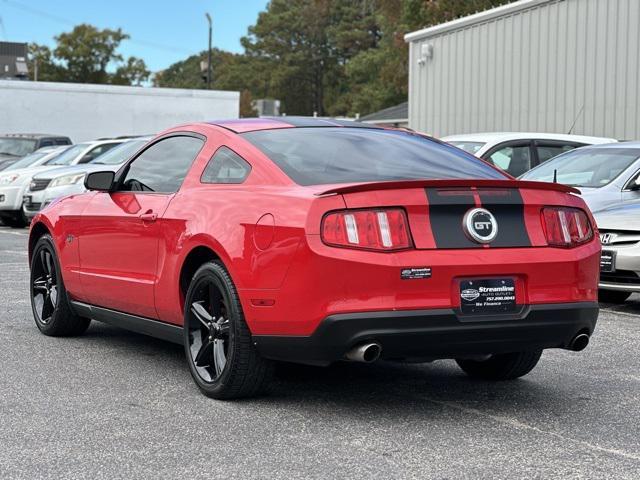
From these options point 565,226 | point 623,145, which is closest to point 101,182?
point 565,226

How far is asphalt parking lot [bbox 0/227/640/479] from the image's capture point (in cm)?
449

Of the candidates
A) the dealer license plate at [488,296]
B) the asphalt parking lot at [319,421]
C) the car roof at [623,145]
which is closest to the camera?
the asphalt parking lot at [319,421]

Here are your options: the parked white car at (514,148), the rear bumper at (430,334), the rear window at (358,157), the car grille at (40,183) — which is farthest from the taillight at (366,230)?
the car grille at (40,183)

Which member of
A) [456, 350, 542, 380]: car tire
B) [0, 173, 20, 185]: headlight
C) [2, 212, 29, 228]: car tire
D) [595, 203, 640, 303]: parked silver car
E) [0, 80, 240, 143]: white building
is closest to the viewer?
[456, 350, 542, 380]: car tire

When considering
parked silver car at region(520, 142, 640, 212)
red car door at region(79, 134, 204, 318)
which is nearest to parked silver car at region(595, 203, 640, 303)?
parked silver car at region(520, 142, 640, 212)

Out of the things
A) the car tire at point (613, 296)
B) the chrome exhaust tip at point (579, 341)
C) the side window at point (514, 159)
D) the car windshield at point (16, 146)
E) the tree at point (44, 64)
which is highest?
the tree at point (44, 64)

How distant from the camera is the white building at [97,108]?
1358 inches

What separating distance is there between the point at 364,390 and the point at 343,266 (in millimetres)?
1229

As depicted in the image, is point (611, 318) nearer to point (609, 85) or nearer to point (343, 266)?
point (343, 266)

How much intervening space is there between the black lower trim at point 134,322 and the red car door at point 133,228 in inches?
1.6

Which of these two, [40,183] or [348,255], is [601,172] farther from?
[40,183]

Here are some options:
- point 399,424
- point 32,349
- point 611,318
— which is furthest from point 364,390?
point 611,318

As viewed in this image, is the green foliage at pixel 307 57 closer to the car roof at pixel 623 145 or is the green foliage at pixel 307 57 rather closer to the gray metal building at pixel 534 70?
the gray metal building at pixel 534 70

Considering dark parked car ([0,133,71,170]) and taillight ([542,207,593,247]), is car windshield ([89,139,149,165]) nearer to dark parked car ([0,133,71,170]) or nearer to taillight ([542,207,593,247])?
dark parked car ([0,133,71,170])
